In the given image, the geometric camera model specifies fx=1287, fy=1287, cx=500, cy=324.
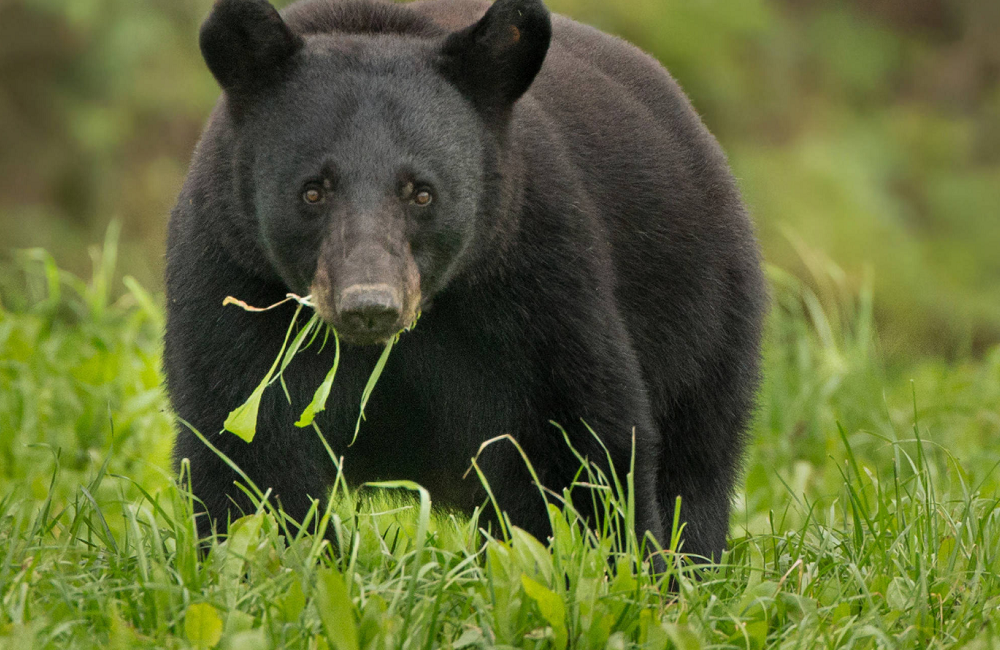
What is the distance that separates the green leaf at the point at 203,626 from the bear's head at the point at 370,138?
72 cm

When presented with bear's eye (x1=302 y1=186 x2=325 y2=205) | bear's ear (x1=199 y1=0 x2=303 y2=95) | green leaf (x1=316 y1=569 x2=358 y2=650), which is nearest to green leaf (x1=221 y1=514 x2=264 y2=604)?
green leaf (x1=316 y1=569 x2=358 y2=650)

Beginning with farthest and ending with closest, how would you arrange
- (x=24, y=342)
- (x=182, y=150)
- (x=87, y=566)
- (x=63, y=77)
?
(x=182, y=150) → (x=63, y=77) → (x=24, y=342) → (x=87, y=566)

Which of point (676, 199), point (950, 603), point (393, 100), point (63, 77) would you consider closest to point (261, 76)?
point (393, 100)

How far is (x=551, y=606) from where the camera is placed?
2.50 meters

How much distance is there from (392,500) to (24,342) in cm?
185

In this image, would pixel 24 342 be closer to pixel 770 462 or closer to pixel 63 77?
pixel 770 462

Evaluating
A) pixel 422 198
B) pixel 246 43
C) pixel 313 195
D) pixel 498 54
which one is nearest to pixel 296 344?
pixel 313 195

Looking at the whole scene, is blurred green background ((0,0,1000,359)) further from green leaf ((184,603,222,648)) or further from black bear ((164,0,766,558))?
green leaf ((184,603,222,648))

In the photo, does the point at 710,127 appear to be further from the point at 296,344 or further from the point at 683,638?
the point at 683,638

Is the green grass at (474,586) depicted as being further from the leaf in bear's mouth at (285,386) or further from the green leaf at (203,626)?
the leaf in bear's mouth at (285,386)

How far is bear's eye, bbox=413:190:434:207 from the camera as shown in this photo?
309 centimetres

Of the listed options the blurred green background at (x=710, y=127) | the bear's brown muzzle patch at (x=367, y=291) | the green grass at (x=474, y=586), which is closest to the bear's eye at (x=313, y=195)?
the bear's brown muzzle patch at (x=367, y=291)

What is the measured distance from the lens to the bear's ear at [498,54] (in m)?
3.21

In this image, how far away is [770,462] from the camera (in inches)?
201
